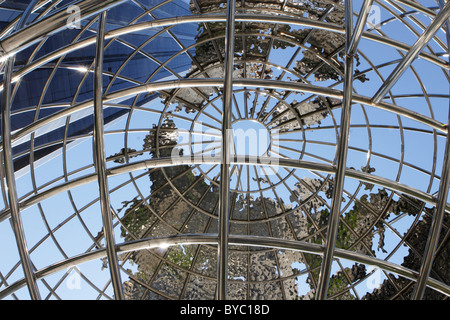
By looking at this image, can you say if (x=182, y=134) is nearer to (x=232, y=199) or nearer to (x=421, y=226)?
(x=232, y=199)

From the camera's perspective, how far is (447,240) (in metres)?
22.1

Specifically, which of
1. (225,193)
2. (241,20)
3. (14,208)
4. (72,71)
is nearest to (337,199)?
(225,193)

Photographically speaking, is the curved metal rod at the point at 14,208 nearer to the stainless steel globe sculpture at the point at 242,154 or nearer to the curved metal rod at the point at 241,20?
the curved metal rod at the point at 241,20

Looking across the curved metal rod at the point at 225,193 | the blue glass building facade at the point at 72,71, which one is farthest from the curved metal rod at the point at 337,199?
the blue glass building facade at the point at 72,71

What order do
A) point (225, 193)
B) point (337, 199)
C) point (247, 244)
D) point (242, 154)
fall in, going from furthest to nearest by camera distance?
1. point (242, 154)
2. point (247, 244)
3. point (337, 199)
4. point (225, 193)

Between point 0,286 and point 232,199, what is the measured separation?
43.9 ft

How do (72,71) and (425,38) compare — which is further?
(72,71)

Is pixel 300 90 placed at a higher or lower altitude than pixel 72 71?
lower

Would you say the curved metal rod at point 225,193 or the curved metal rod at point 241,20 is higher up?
the curved metal rod at point 241,20

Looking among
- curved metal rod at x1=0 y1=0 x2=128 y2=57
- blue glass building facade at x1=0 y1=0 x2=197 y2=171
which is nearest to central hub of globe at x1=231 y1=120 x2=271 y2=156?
blue glass building facade at x1=0 y1=0 x2=197 y2=171

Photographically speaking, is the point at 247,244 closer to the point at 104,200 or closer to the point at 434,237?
the point at 104,200

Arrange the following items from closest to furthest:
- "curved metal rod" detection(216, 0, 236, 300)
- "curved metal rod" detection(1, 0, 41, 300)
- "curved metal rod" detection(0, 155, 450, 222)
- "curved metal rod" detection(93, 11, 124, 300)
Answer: "curved metal rod" detection(216, 0, 236, 300)
"curved metal rod" detection(93, 11, 124, 300)
"curved metal rod" detection(1, 0, 41, 300)
"curved metal rod" detection(0, 155, 450, 222)

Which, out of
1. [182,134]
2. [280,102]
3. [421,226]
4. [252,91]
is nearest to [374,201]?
[421,226]

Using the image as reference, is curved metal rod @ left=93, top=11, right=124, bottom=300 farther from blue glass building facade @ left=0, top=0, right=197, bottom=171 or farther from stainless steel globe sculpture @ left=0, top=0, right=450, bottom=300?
stainless steel globe sculpture @ left=0, top=0, right=450, bottom=300
